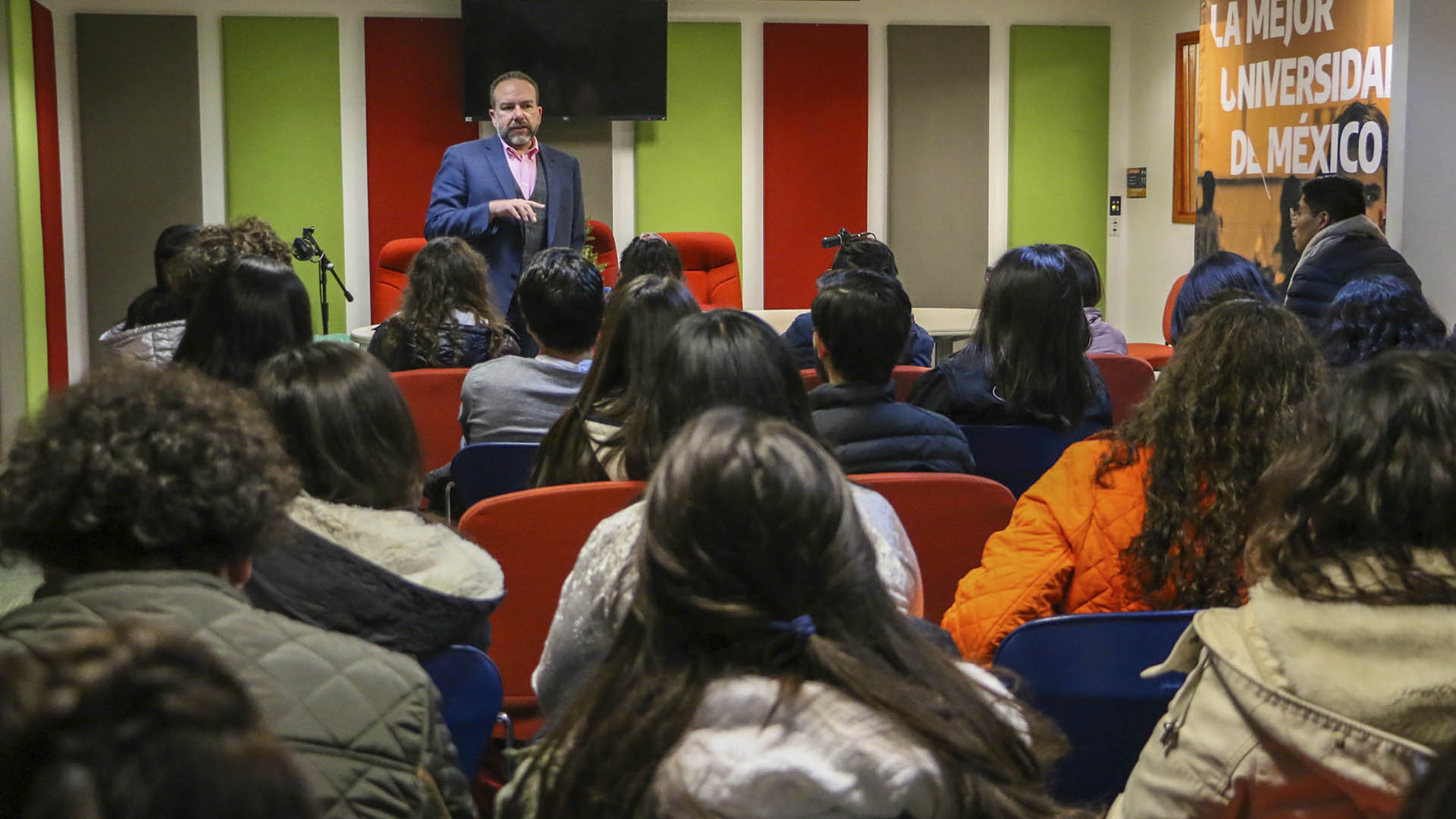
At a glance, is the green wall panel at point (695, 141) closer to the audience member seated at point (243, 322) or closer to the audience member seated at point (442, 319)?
the audience member seated at point (442, 319)

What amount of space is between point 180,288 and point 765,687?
317cm

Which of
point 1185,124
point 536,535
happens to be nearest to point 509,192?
point 536,535

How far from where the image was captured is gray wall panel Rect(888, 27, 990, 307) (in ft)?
30.4

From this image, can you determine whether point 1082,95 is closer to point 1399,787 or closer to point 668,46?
point 668,46

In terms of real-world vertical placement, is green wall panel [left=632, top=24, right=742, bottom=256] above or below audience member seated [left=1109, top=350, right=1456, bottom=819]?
above

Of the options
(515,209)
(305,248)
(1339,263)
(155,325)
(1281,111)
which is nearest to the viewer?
(155,325)

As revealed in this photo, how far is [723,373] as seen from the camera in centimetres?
222

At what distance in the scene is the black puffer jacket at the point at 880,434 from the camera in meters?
2.86

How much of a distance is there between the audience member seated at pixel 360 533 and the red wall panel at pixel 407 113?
704 centimetres

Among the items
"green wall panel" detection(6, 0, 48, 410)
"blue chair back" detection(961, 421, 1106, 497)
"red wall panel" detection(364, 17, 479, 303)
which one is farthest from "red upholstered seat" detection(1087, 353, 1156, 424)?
"red wall panel" detection(364, 17, 479, 303)

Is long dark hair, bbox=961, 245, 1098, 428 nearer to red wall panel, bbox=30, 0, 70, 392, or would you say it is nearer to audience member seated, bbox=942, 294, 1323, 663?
Answer: audience member seated, bbox=942, 294, 1323, 663

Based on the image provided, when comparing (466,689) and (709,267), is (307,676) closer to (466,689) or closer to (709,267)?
(466,689)

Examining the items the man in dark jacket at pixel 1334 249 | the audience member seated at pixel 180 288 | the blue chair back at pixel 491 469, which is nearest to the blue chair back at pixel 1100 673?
the blue chair back at pixel 491 469

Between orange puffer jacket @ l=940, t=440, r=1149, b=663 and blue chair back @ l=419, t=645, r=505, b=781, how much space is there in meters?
0.74
